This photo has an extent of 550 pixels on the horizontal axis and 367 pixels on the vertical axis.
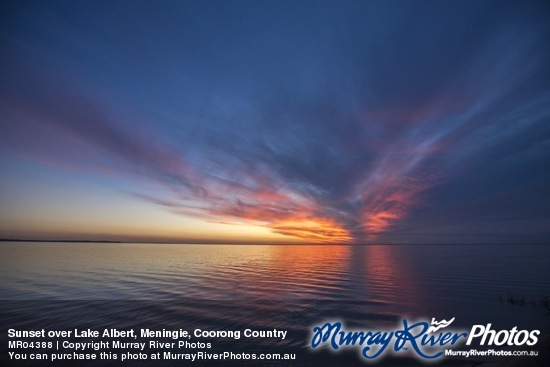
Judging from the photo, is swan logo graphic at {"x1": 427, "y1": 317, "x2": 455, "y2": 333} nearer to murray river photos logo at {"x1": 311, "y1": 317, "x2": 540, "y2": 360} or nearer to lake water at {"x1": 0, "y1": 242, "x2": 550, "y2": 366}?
murray river photos logo at {"x1": 311, "y1": 317, "x2": 540, "y2": 360}

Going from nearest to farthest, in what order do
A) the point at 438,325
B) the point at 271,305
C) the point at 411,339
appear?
1. the point at 411,339
2. the point at 438,325
3. the point at 271,305

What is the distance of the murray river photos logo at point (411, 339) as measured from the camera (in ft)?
41.5

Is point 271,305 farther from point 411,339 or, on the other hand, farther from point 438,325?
point 438,325

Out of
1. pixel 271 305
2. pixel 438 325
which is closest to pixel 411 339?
pixel 438 325

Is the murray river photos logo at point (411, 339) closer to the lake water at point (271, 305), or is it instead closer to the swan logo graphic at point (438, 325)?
the swan logo graphic at point (438, 325)

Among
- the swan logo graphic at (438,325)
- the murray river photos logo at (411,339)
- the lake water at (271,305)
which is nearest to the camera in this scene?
the murray river photos logo at (411,339)

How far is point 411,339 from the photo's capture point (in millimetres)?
13781

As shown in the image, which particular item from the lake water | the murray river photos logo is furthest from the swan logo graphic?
the lake water

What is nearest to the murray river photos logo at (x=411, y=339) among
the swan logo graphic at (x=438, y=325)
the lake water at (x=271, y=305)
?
the swan logo graphic at (x=438, y=325)

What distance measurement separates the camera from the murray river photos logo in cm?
1265

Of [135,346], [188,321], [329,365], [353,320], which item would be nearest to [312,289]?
[353,320]

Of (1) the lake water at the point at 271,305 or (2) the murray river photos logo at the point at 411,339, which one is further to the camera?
(1) the lake water at the point at 271,305

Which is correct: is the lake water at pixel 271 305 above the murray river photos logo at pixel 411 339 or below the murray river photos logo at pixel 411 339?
below

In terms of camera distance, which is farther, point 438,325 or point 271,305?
point 271,305
